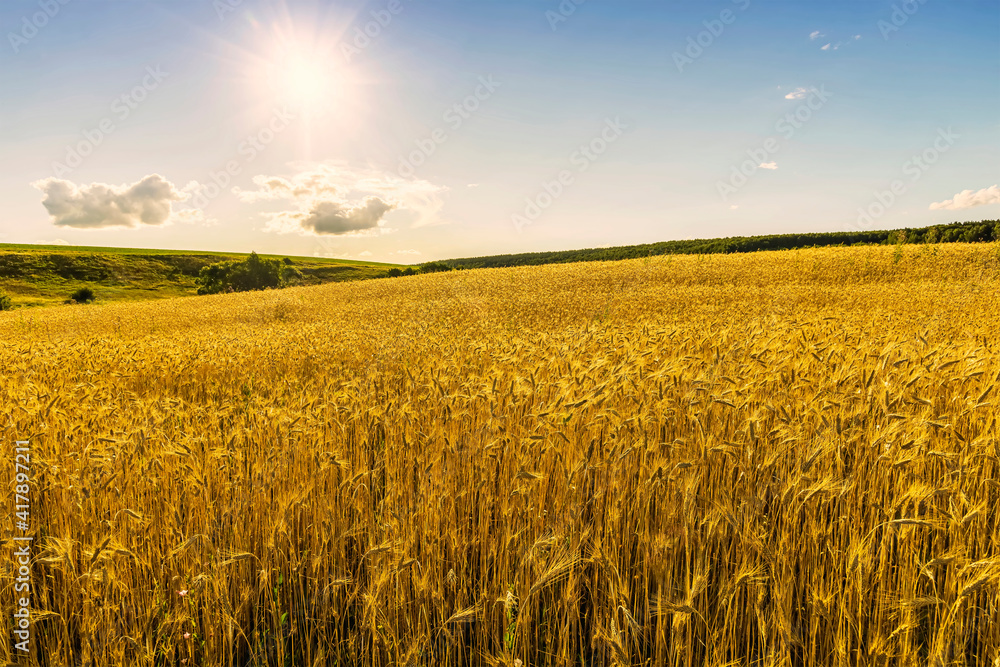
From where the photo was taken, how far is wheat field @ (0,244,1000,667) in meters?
1.75

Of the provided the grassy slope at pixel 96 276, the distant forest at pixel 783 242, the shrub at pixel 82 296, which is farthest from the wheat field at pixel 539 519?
the grassy slope at pixel 96 276

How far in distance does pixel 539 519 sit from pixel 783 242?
85.0 metres

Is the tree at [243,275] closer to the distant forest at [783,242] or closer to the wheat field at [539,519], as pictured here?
the distant forest at [783,242]

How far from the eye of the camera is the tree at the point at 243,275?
61.5m

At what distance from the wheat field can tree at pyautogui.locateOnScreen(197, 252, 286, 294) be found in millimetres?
64435

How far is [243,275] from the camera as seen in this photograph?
61.7 metres

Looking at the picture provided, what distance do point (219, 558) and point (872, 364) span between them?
488 cm

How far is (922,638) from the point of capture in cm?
188
